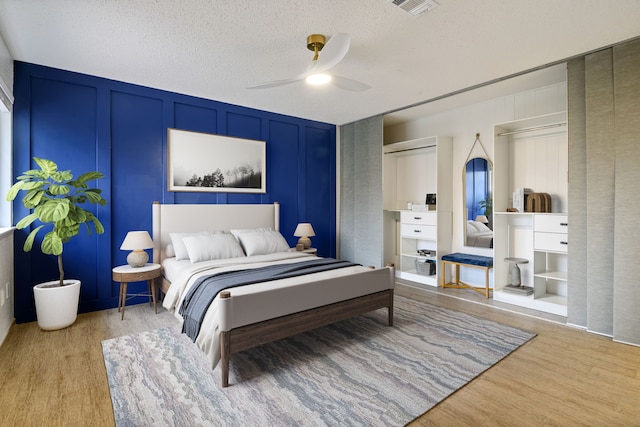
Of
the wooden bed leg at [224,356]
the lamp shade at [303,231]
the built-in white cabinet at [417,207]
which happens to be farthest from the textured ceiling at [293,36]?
the wooden bed leg at [224,356]

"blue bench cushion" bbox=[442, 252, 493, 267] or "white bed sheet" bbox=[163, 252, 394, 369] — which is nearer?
"white bed sheet" bbox=[163, 252, 394, 369]

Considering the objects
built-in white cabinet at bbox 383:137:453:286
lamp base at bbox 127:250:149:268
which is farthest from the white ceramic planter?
built-in white cabinet at bbox 383:137:453:286

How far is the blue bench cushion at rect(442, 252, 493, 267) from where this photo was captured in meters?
4.41

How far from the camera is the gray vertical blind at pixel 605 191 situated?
9.37 feet

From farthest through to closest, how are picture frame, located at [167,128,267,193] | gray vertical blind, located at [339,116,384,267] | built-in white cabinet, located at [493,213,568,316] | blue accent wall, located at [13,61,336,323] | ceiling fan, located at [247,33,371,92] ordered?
gray vertical blind, located at [339,116,384,267] < picture frame, located at [167,128,267,193] < built-in white cabinet, located at [493,213,568,316] < blue accent wall, located at [13,61,336,323] < ceiling fan, located at [247,33,371,92]

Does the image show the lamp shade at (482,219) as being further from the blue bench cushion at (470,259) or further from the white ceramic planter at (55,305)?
the white ceramic planter at (55,305)

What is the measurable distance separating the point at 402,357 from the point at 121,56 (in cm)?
381

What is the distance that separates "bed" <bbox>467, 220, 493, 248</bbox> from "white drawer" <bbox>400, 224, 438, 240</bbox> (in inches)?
19.7

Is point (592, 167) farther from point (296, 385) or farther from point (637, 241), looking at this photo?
point (296, 385)

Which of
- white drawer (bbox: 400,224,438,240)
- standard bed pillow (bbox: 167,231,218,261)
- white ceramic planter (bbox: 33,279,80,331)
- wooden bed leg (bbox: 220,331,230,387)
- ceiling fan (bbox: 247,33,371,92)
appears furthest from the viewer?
white drawer (bbox: 400,224,438,240)

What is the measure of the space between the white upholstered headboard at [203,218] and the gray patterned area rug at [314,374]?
139cm

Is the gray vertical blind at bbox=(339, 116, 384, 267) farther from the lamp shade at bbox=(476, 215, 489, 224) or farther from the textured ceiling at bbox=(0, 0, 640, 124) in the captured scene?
the textured ceiling at bbox=(0, 0, 640, 124)

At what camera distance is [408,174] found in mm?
5746

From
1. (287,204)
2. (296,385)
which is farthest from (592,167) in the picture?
(287,204)
